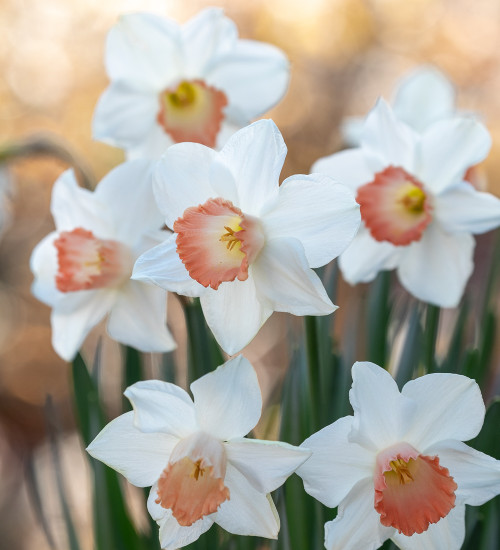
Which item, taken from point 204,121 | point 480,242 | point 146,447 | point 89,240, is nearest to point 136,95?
point 204,121

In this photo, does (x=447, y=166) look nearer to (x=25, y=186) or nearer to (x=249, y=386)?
(x=249, y=386)

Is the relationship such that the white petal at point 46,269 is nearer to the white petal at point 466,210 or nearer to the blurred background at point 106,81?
the white petal at point 466,210

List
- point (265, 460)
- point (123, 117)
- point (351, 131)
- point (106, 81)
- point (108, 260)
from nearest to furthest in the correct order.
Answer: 1. point (265, 460)
2. point (108, 260)
3. point (123, 117)
4. point (351, 131)
5. point (106, 81)

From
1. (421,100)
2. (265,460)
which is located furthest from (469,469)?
(421,100)

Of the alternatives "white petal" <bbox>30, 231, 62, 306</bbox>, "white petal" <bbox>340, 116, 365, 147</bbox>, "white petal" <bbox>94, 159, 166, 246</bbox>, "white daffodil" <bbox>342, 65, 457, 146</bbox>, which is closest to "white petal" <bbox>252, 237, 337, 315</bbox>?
"white petal" <bbox>94, 159, 166, 246</bbox>

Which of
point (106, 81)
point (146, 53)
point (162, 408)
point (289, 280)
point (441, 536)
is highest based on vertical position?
point (106, 81)

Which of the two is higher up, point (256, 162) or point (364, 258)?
point (256, 162)

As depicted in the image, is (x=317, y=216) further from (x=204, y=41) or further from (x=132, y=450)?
(x=204, y=41)
